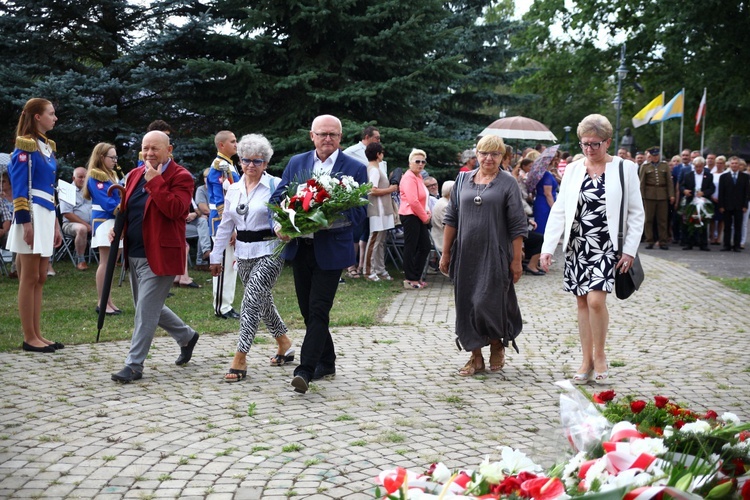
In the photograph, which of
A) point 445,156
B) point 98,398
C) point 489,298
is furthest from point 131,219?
point 445,156

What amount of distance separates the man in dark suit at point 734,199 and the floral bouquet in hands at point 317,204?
1625 cm

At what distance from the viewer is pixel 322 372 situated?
293 inches

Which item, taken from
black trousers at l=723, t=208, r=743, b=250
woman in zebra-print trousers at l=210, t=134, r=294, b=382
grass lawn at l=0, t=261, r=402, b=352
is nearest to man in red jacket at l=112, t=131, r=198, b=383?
woman in zebra-print trousers at l=210, t=134, r=294, b=382

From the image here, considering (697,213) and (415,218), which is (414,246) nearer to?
(415,218)

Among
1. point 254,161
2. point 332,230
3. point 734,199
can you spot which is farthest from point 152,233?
point 734,199

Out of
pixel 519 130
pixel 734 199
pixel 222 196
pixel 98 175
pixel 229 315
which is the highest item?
pixel 519 130

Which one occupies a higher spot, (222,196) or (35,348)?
(222,196)

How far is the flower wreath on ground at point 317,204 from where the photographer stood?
22.0ft

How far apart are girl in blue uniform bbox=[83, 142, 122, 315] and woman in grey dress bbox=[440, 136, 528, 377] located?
15.3ft

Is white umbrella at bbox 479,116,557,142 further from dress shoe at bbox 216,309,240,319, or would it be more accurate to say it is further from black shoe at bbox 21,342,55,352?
black shoe at bbox 21,342,55,352

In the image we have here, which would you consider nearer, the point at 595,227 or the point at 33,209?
the point at 595,227

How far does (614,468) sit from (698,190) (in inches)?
784

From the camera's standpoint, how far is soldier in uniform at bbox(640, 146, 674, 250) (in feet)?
69.8

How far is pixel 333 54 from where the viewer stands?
1666cm
